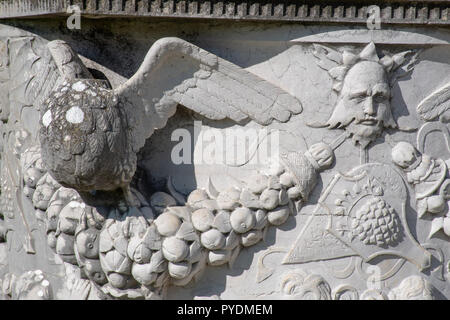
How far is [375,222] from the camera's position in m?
4.73

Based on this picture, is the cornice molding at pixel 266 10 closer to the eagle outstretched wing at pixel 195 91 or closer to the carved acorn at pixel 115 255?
the eagle outstretched wing at pixel 195 91

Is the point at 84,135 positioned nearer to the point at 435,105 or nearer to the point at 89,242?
the point at 89,242

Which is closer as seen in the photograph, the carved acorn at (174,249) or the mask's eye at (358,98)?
the carved acorn at (174,249)

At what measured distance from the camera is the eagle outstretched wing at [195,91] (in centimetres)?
454

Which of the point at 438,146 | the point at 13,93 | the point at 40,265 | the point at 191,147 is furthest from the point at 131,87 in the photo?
the point at 438,146

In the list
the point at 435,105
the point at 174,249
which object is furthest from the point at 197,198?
the point at 435,105

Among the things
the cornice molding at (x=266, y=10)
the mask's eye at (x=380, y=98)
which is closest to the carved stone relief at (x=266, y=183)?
the mask's eye at (x=380, y=98)

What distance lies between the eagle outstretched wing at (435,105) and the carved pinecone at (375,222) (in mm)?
481

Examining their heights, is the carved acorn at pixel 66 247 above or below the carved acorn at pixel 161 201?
below

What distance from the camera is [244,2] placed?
4.58 metres

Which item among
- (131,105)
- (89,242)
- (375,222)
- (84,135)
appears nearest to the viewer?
(84,135)

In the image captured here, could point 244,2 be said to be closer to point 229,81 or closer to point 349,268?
point 229,81

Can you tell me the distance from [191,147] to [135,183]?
1.07 ft

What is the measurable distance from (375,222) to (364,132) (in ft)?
1.44
